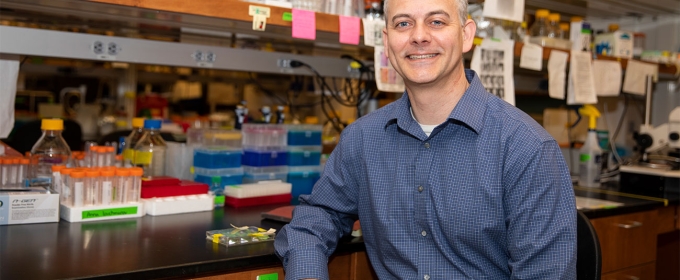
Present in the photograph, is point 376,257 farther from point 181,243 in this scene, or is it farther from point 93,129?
point 93,129

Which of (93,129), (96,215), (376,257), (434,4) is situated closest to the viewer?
(434,4)

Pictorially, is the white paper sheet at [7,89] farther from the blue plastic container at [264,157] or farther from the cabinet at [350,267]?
the cabinet at [350,267]

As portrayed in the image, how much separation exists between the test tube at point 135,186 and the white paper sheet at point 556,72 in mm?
1694

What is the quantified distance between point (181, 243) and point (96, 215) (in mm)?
336

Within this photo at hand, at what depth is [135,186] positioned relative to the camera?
1722 mm

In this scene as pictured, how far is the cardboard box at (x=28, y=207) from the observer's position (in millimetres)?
1511

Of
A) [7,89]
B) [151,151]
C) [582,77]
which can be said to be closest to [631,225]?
[582,77]

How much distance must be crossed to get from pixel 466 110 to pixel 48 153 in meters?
1.28

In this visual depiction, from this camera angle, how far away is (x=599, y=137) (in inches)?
127

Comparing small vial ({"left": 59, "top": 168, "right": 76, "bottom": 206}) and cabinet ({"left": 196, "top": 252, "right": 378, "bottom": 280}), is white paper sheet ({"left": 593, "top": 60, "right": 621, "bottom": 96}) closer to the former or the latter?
cabinet ({"left": 196, "top": 252, "right": 378, "bottom": 280})

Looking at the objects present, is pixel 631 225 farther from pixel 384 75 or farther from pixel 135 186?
pixel 135 186

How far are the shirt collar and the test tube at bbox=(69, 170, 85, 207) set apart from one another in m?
0.81

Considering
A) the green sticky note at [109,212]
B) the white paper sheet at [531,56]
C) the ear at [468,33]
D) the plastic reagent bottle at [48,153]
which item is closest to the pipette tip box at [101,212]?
the green sticky note at [109,212]

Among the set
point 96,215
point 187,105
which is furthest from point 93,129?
point 96,215
